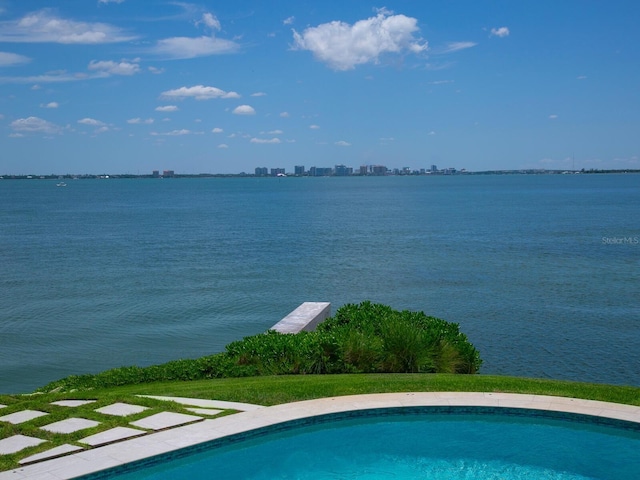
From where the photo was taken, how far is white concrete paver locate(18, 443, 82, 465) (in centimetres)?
905

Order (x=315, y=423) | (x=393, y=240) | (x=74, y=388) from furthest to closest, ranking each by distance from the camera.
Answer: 1. (x=393, y=240)
2. (x=74, y=388)
3. (x=315, y=423)

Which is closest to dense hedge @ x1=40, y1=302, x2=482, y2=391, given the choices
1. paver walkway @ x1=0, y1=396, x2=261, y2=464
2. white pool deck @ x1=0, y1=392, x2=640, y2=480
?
white pool deck @ x1=0, y1=392, x2=640, y2=480

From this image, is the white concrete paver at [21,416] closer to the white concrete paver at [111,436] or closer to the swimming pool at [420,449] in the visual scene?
the white concrete paver at [111,436]

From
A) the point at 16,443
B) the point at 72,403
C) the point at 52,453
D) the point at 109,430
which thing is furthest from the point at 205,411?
the point at 16,443

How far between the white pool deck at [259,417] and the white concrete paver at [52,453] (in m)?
0.11

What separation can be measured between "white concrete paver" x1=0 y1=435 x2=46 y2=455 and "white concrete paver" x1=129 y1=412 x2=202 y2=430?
143 centimetres

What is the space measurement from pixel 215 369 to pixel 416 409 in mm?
4766

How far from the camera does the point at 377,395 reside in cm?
1203

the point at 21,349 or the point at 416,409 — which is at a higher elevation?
the point at 416,409

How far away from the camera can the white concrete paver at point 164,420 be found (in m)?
10.4

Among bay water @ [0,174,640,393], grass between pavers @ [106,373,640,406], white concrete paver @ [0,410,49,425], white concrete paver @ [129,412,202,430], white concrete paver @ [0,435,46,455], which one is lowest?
bay water @ [0,174,640,393]

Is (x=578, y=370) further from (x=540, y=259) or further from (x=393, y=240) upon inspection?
(x=393, y=240)

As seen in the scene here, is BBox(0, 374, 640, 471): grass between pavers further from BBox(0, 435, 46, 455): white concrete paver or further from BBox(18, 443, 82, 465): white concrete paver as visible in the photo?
BBox(18, 443, 82, 465): white concrete paver

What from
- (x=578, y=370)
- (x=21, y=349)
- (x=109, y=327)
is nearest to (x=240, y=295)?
(x=109, y=327)
